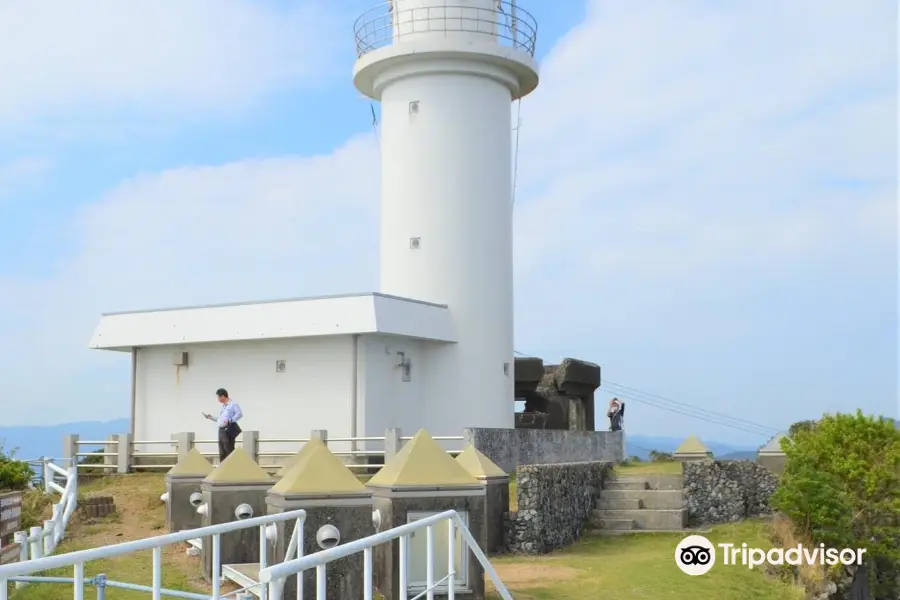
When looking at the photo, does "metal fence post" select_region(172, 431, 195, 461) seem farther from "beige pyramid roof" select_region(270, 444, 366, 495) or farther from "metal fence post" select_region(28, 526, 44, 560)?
"beige pyramid roof" select_region(270, 444, 366, 495)

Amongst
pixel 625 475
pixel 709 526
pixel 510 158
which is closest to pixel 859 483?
pixel 709 526

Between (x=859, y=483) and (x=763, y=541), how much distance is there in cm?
309

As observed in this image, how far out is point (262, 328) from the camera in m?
21.5

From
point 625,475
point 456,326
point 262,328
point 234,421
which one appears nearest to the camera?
point 234,421

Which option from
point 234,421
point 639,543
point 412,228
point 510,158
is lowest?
point 639,543

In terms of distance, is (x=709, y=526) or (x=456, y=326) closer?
(x=709, y=526)

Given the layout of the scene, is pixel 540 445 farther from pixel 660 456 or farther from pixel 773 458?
pixel 660 456

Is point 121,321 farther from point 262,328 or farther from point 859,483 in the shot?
point 859,483

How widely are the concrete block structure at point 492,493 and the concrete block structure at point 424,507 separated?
2886mm

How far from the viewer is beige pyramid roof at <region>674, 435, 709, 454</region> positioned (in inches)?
977

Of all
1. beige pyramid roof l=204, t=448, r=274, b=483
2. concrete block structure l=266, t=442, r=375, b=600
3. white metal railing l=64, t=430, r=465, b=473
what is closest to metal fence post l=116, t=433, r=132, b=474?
white metal railing l=64, t=430, r=465, b=473

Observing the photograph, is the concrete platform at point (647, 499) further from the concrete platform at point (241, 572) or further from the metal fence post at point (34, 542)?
the metal fence post at point (34, 542)

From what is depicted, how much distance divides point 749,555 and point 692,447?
9.70m

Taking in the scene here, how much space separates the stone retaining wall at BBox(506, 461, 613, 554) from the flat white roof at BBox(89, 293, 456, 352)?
528cm
